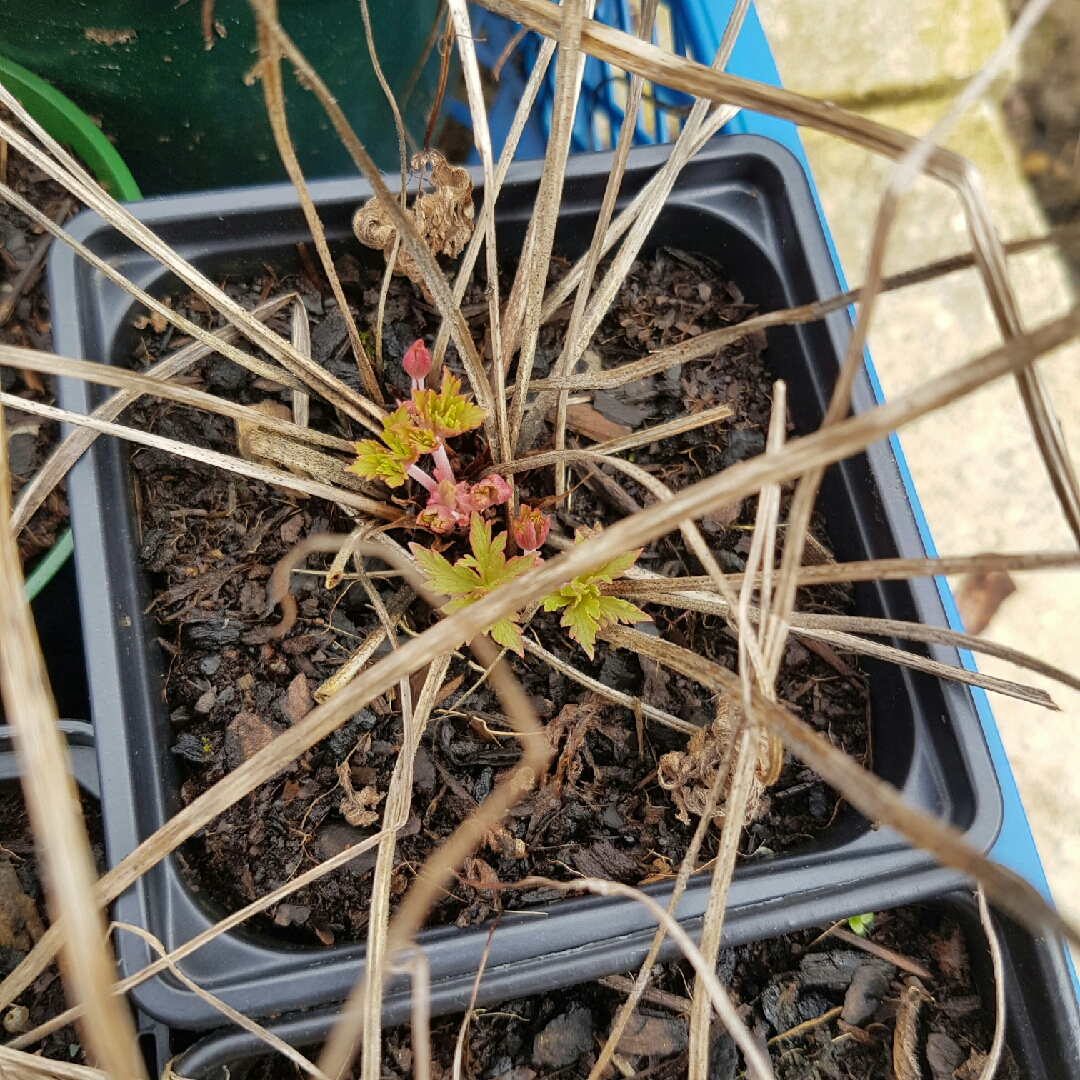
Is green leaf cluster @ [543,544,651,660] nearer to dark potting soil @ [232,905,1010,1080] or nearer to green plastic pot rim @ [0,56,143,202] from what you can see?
dark potting soil @ [232,905,1010,1080]

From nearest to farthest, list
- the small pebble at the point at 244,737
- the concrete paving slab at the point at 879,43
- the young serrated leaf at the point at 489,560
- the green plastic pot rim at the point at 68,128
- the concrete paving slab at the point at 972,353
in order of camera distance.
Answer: the young serrated leaf at the point at 489,560, the small pebble at the point at 244,737, the green plastic pot rim at the point at 68,128, the concrete paving slab at the point at 972,353, the concrete paving slab at the point at 879,43

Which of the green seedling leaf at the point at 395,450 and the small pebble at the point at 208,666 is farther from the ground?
the green seedling leaf at the point at 395,450

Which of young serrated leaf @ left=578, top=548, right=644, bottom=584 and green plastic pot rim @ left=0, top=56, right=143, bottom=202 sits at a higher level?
green plastic pot rim @ left=0, top=56, right=143, bottom=202

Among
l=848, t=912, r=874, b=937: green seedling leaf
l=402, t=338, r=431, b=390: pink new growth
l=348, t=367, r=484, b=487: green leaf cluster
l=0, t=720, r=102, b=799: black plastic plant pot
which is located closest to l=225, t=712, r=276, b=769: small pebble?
l=0, t=720, r=102, b=799: black plastic plant pot

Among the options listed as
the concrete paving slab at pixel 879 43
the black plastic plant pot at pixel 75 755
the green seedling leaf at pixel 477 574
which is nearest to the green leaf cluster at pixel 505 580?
the green seedling leaf at pixel 477 574

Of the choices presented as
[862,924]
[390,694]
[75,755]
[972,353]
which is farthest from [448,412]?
[972,353]

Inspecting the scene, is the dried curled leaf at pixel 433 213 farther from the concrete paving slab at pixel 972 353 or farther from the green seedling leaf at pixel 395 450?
the concrete paving slab at pixel 972 353

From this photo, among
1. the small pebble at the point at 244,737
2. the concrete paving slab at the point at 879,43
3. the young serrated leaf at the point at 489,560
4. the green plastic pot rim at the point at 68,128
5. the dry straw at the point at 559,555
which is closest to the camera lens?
the dry straw at the point at 559,555
